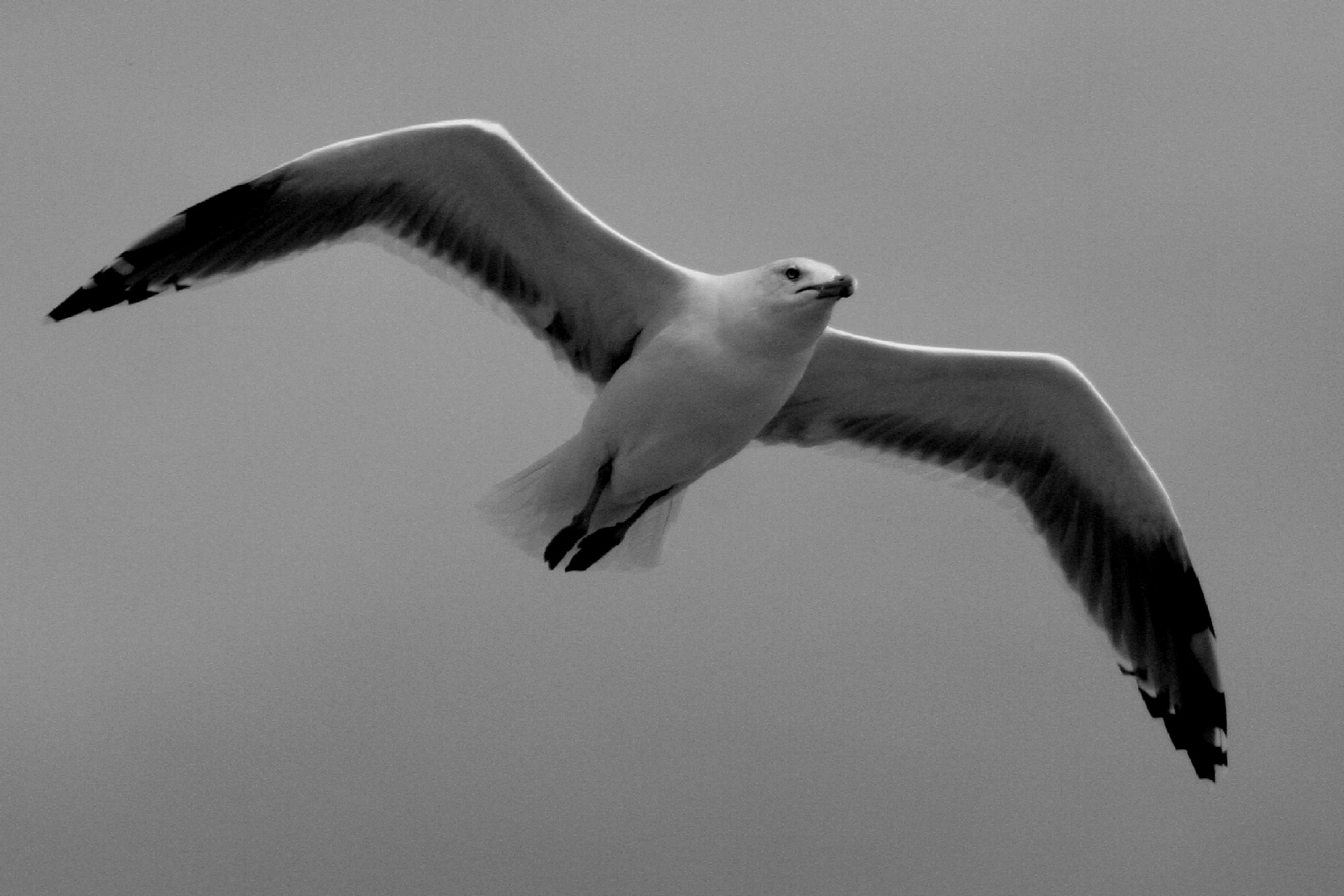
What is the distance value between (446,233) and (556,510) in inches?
43.1

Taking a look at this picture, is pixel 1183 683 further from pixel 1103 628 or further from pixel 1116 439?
pixel 1116 439

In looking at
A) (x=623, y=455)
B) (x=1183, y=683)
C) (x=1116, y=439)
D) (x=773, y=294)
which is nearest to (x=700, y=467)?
(x=623, y=455)

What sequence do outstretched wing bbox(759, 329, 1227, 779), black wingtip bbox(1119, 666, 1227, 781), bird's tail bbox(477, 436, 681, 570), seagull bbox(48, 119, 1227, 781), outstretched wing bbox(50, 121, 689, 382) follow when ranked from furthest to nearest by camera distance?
black wingtip bbox(1119, 666, 1227, 781) < outstretched wing bbox(759, 329, 1227, 779) < bird's tail bbox(477, 436, 681, 570) < outstretched wing bbox(50, 121, 689, 382) < seagull bbox(48, 119, 1227, 781)

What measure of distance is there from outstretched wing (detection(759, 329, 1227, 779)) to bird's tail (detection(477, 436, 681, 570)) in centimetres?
63

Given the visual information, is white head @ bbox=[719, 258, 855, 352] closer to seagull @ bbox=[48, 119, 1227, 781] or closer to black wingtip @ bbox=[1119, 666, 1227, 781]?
seagull @ bbox=[48, 119, 1227, 781]

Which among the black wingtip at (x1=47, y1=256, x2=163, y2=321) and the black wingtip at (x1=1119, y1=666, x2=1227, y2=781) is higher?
the black wingtip at (x1=47, y1=256, x2=163, y2=321)

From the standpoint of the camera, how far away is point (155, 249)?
7.85 m

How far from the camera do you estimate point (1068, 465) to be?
8.41 metres

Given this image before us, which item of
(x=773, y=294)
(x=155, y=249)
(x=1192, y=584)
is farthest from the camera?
(x=1192, y=584)

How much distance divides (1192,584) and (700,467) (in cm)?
214

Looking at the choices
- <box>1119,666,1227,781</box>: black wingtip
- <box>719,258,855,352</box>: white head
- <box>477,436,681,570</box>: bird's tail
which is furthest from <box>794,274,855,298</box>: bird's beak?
<box>1119,666,1227,781</box>: black wingtip

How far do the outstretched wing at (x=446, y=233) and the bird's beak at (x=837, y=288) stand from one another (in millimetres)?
712

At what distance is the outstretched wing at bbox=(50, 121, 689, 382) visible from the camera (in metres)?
7.64

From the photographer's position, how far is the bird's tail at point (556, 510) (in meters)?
7.90
